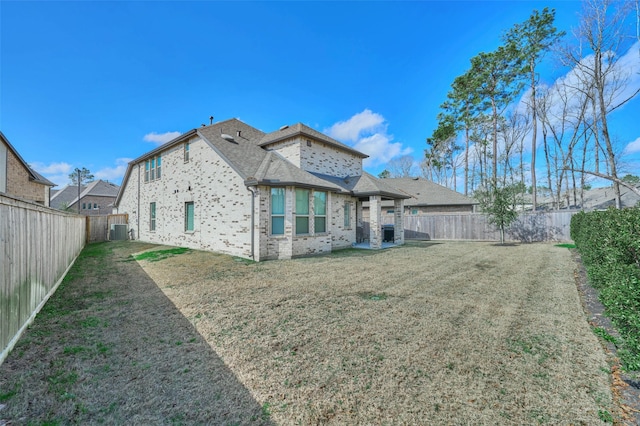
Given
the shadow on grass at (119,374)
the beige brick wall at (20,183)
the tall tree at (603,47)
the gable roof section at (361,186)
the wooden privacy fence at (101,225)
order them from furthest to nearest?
the wooden privacy fence at (101,225), the beige brick wall at (20,183), the gable roof section at (361,186), the tall tree at (603,47), the shadow on grass at (119,374)

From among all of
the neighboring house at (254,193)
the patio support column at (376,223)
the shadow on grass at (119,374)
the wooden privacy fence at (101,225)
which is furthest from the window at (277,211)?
the wooden privacy fence at (101,225)

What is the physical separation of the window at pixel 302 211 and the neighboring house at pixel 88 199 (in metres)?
40.8

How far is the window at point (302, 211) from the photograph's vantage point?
10.8 m

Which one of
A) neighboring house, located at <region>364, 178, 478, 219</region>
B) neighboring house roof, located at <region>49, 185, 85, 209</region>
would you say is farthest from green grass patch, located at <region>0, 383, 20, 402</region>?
neighboring house roof, located at <region>49, 185, 85, 209</region>

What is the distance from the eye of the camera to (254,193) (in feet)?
32.5

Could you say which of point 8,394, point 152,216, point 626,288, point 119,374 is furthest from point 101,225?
point 626,288

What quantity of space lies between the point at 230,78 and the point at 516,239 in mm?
20657

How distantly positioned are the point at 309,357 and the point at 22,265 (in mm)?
4325

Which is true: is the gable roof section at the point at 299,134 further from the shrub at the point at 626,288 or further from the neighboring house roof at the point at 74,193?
the neighboring house roof at the point at 74,193

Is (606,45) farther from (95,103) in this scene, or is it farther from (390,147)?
(390,147)

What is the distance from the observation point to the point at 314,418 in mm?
2148

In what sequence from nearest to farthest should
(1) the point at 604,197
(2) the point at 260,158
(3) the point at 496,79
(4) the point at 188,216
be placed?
(2) the point at 260,158 → (4) the point at 188,216 → (3) the point at 496,79 → (1) the point at 604,197

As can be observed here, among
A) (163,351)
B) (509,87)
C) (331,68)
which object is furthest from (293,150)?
(509,87)

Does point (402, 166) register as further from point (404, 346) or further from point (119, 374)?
point (119, 374)
